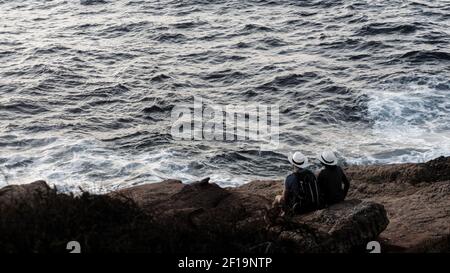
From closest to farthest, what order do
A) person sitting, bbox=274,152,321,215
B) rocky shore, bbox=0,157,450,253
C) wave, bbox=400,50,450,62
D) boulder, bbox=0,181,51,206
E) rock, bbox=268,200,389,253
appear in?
rocky shore, bbox=0,157,450,253, rock, bbox=268,200,389,253, boulder, bbox=0,181,51,206, person sitting, bbox=274,152,321,215, wave, bbox=400,50,450,62

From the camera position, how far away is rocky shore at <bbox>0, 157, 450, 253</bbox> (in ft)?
25.2

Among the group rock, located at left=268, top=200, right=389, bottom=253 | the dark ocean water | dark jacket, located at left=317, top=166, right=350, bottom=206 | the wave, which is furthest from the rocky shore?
the wave

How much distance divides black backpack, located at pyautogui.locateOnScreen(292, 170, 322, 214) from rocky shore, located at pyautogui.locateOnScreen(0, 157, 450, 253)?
299mm

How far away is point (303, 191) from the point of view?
10.7 meters

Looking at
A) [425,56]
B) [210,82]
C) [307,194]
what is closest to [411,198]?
→ [307,194]

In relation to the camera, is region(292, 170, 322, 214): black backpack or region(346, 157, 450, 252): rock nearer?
region(346, 157, 450, 252): rock

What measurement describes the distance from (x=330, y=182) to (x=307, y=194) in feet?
1.43

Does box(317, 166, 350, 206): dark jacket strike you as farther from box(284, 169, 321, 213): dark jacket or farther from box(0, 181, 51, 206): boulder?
box(0, 181, 51, 206): boulder

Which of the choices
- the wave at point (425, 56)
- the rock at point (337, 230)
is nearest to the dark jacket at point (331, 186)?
the rock at point (337, 230)

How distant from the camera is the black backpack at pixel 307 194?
10.6 metres

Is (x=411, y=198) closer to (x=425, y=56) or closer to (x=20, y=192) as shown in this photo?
(x=20, y=192)

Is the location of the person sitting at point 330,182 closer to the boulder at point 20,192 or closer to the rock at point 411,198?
the rock at point 411,198

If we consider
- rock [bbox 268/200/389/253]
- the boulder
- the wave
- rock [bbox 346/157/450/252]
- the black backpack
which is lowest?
the wave

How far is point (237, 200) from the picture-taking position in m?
11.3
